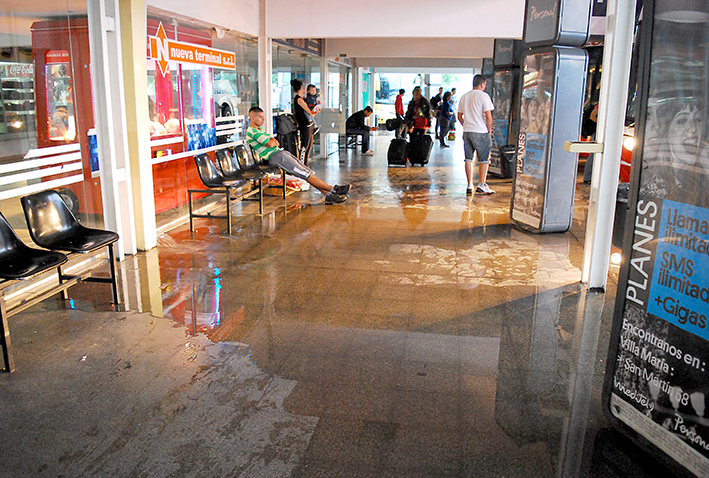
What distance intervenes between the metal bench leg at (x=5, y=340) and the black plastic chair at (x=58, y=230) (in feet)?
2.41

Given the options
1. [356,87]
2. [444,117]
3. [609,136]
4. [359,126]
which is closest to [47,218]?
[609,136]

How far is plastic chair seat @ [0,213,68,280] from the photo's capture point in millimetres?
3211

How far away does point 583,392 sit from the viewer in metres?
3.00

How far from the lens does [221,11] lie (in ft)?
24.4

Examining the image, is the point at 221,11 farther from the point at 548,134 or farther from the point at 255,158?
the point at 548,134

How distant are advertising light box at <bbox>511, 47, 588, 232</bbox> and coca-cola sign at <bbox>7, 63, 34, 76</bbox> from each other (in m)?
4.42

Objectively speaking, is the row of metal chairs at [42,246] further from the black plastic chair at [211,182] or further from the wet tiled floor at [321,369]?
the black plastic chair at [211,182]

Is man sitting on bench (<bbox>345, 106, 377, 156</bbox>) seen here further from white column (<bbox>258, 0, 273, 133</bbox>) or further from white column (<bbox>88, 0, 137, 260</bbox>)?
white column (<bbox>88, 0, 137, 260</bbox>)

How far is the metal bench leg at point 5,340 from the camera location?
310 cm

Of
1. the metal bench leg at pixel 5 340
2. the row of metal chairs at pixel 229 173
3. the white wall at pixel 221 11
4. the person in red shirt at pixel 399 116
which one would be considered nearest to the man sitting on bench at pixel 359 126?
the person in red shirt at pixel 399 116

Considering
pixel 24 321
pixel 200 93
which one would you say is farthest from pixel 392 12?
pixel 24 321

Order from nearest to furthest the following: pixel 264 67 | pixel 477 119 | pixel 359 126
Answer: pixel 477 119, pixel 264 67, pixel 359 126

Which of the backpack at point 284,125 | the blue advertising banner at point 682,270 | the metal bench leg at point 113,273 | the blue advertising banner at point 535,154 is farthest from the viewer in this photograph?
the backpack at point 284,125

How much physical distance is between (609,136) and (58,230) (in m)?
3.85
